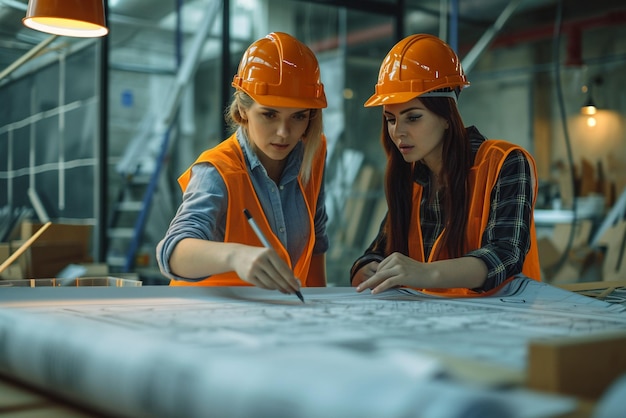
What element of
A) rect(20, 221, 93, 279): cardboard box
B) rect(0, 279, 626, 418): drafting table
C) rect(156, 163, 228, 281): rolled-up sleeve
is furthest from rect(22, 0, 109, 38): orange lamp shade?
rect(20, 221, 93, 279): cardboard box

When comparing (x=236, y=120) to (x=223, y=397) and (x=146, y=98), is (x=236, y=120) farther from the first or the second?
(x=146, y=98)

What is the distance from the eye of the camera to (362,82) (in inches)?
204

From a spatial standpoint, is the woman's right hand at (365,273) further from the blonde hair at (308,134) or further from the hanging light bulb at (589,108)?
the hanging light bulb at (589,108)

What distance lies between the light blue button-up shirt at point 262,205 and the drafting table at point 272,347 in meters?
0.21

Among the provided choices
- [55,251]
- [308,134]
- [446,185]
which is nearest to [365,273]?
[446,185]

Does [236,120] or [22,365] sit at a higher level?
[236,120]

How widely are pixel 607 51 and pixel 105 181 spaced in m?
3.19

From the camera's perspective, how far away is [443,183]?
6.15 feet

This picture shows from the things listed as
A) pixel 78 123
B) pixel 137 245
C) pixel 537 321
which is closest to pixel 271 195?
pixel 537 321

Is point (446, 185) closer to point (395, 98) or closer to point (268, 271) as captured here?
point (395, 98)

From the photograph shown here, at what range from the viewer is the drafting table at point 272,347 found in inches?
21.9

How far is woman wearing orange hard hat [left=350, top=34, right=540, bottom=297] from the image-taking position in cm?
171

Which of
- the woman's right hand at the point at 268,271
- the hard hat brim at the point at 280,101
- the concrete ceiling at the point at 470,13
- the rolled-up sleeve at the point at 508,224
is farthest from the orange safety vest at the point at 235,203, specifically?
the concrete ceiling at the point at 470,13

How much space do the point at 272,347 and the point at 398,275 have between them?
768 millimetres
